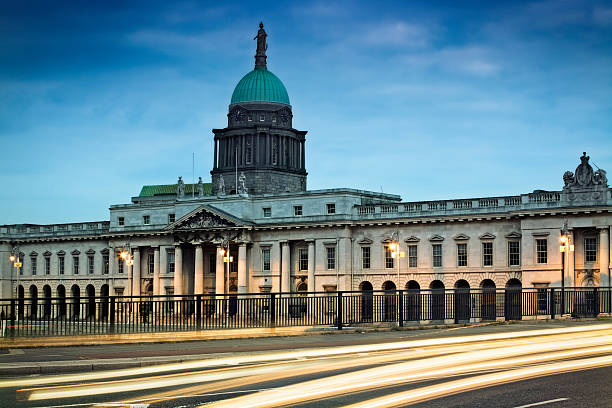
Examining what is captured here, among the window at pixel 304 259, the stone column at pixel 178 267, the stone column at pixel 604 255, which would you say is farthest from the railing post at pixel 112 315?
→ the stone column at pixel 178 267

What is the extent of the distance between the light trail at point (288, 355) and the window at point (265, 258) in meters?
65.4

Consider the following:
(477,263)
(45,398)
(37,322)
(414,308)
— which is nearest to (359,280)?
(477,263)

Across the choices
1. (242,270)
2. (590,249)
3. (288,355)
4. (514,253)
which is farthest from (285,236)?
(288,355)

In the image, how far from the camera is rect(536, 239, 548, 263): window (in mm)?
79000

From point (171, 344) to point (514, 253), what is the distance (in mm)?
56729

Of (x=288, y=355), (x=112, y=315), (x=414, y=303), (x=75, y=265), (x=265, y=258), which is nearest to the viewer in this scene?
(x=288, y=355)

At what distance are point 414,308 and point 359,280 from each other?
48.2 meters

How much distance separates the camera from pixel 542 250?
260 feet

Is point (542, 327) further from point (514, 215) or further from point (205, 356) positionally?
point (514, 215)

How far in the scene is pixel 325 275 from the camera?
9275 centimetres

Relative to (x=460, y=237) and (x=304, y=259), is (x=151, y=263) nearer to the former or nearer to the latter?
(x=304, y=259)

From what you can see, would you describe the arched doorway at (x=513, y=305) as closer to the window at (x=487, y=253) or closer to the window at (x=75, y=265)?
the window at (x=487, y=253)

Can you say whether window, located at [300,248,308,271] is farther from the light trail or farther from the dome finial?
the light trail

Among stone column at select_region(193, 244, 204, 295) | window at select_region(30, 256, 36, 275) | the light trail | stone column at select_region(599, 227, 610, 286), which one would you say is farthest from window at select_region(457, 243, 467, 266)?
window at select_region(30, 256, 36, 275)
